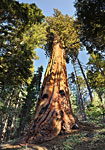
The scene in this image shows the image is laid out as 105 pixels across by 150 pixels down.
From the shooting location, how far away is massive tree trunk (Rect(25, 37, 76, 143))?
3788 mm

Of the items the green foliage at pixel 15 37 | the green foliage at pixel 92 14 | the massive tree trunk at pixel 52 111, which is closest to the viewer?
the massive tree trunk at pixel 52 111

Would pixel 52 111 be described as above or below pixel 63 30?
below

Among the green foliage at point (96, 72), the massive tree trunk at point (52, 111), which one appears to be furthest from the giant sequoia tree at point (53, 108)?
the green foliage at point (96, 72)

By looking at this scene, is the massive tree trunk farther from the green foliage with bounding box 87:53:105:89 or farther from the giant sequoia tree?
the green foliage with bounding box 87:53:105:89

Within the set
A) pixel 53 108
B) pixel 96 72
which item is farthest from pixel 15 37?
pixel 96 72

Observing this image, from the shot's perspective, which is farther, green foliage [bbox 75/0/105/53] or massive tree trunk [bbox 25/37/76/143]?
green foliage [bbox 75/0/105/53]

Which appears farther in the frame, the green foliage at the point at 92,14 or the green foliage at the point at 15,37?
the green foliage at the point at 15,37

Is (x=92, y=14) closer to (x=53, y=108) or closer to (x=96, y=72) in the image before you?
(x=53, y=108)

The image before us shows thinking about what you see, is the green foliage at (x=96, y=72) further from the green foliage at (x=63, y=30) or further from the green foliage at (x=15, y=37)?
the green foliage at (x=15, y=37)

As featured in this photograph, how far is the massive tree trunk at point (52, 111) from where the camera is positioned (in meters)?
3.79

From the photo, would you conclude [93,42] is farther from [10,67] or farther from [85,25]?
[10,67]

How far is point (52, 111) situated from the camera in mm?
4371

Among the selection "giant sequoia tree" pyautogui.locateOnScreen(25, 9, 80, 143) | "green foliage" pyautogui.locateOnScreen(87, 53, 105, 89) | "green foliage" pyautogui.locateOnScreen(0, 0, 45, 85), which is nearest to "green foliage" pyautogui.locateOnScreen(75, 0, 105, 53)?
"giant sequoia tree" pyautogui.locateOnScreen(25, 9, 80, 143)

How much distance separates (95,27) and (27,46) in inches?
197
